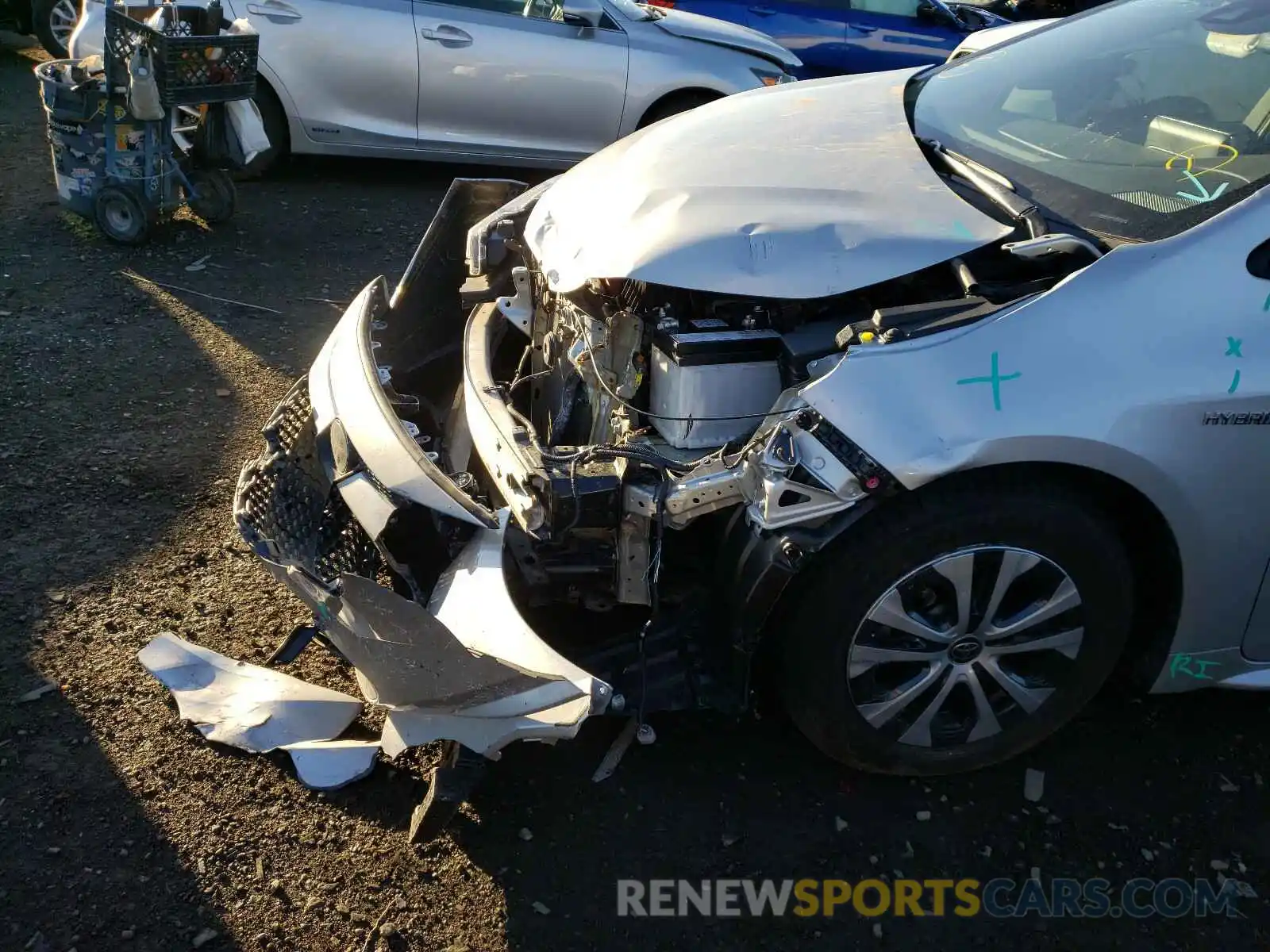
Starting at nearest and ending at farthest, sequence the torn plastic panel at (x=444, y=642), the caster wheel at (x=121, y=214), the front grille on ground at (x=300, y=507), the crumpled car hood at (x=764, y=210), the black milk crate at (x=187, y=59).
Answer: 1. the torn plastic panel at (x=444, y=642)
2. the crumpled car hood at (x=764, y=210)
3. the front grille on ground at (x=300, y=507)
4. the black milk crate at (x=187, y=59)
5. the caster wheel at (x=121, y=214)

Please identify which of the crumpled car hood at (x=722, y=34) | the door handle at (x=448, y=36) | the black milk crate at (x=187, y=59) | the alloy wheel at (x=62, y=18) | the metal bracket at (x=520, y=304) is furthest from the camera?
the alloy wheel at (x=62, y=18)

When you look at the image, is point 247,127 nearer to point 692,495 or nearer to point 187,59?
point 187,59

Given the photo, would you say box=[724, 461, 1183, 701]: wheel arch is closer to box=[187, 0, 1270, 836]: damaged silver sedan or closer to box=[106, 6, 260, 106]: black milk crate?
box=[187, 0, 1270, 836]: damaged silver sedan

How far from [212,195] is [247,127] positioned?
489mm

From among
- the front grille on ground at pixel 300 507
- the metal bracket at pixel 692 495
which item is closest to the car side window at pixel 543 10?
the front grille on ground at pixel 300 507

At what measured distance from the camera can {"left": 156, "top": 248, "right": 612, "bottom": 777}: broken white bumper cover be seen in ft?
7.13

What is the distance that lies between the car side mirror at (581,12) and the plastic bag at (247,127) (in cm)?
214

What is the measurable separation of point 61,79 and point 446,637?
509 cm

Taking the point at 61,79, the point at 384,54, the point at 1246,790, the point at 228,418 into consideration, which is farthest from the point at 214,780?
the point at 384,54

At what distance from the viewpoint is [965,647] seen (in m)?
2.43

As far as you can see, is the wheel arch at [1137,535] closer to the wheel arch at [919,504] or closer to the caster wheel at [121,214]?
the wheel arch at [919,504]

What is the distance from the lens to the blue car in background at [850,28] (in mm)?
Answer: 8148

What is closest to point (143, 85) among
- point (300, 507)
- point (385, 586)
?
point (300, 507)

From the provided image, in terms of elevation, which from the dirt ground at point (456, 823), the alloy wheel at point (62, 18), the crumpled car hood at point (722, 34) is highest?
the crumpled car hood at point (722, 34)
